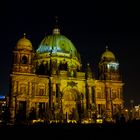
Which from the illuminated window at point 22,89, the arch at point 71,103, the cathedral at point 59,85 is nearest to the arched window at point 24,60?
the cathedral at point 59,85

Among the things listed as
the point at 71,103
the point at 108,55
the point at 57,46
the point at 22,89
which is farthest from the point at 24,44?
the point at 108,55

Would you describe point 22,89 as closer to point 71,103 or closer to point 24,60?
point 24,60

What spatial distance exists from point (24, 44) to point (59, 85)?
10829mm

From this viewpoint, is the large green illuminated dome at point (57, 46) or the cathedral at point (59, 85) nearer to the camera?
the cathedral at point (59, 85)

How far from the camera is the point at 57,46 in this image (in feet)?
191

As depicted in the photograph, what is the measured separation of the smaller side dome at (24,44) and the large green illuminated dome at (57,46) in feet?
25.4

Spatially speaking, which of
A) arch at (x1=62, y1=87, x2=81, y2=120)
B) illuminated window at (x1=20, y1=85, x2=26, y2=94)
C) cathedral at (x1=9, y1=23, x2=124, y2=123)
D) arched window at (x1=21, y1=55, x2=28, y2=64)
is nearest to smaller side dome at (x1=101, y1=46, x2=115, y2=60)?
cathedral at (x1=9, y1=23, x2=124, y2=123)

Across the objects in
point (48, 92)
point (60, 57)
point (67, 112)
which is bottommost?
point (67, 112)

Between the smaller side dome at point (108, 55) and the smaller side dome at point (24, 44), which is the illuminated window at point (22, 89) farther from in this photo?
the smaller side dome at point (108, 55)

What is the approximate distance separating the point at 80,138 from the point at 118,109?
144ft

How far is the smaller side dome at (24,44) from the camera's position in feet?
160

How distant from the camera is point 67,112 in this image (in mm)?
50125

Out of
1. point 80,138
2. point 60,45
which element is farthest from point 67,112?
point 80,138

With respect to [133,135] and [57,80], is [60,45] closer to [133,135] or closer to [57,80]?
[57,80]
